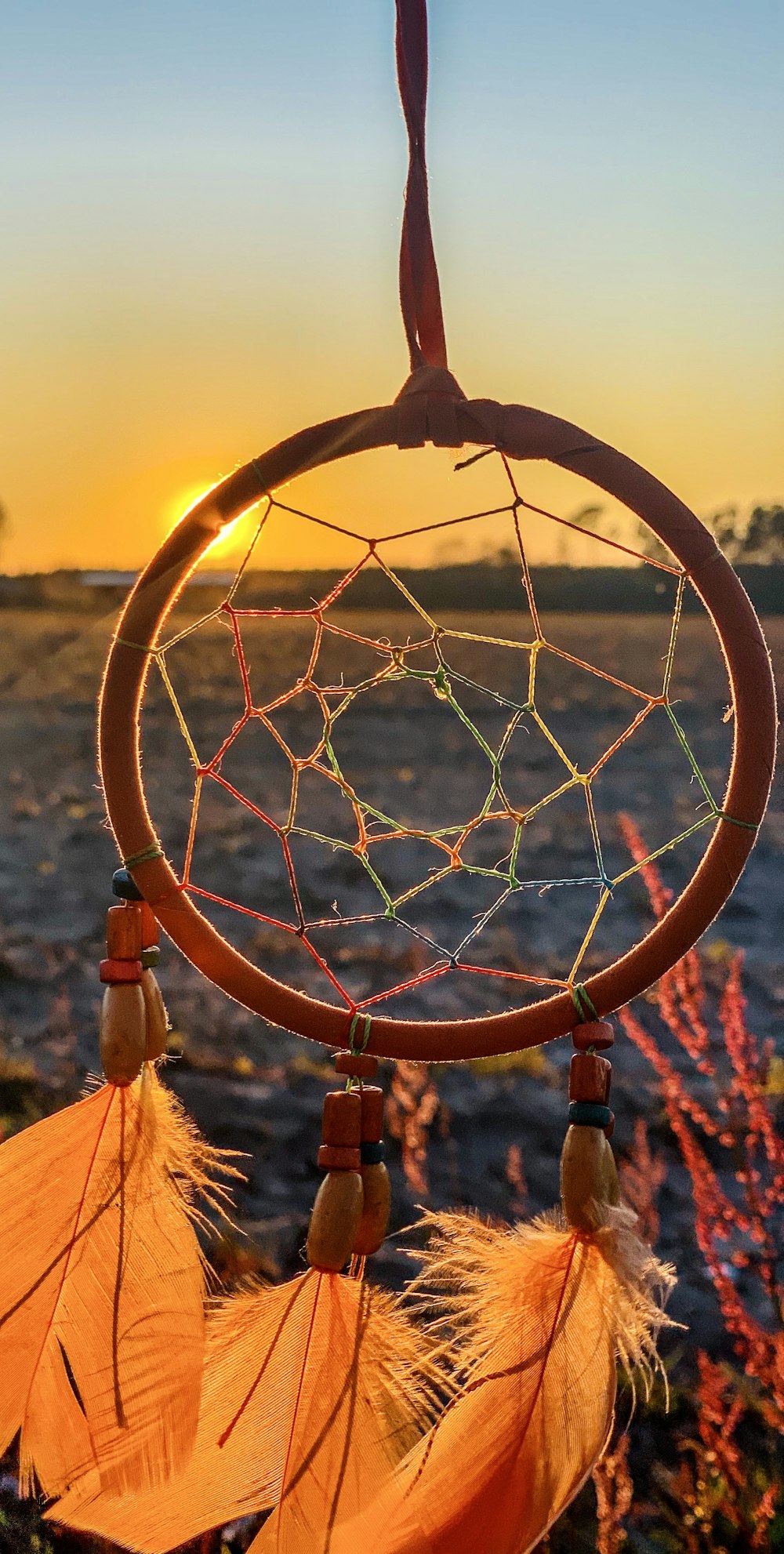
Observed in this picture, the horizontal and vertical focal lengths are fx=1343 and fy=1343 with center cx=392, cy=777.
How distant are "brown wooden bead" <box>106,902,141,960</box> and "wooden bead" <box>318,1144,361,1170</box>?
181 millimetres

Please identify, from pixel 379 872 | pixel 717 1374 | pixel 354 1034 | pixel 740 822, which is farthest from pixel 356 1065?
pixel 379 872

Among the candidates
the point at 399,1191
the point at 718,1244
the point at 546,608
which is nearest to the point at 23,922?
the point at 399,1191

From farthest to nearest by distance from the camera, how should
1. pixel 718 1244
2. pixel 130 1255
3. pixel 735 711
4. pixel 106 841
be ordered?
pixel 106 841, pixel 718 1244, pixel 130 1255, pixel 735 711

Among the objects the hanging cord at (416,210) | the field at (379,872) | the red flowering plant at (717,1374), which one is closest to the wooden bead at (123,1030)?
the hanging cord at (416,210)

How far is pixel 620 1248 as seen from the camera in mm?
745

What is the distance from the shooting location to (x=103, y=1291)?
0.85 metres

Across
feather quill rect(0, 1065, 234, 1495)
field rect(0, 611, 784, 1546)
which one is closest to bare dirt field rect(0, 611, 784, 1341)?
field rect(0, 611, 784, 1546)

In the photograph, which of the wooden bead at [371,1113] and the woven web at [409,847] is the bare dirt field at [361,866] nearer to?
the woven web at [409,847]

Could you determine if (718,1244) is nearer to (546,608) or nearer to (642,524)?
(546,608)

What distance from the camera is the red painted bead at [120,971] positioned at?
841mm

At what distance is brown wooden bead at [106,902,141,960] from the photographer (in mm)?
844

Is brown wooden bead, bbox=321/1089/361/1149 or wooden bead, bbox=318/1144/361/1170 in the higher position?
brown wooden bead, bbox=321/1089/361/1149

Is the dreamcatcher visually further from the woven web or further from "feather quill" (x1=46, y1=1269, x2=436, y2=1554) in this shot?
the woven web

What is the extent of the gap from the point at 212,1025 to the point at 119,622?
1.27m
